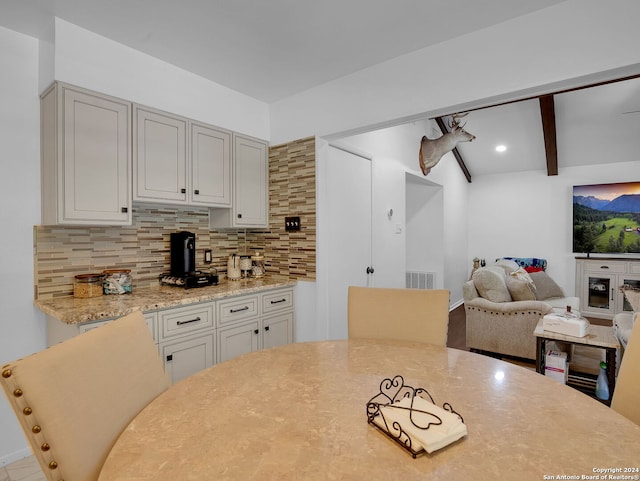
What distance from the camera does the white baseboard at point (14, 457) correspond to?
6.48ft

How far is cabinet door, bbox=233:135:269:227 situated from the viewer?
2.92 meters

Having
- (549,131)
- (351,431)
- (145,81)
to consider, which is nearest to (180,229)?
(145,81)

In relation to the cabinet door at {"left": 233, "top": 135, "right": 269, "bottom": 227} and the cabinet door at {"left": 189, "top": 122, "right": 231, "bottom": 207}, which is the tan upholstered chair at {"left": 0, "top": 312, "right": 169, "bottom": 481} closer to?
the cabinet door at {"left": 189, "top": 122, "right": 231, "bottom": 207}

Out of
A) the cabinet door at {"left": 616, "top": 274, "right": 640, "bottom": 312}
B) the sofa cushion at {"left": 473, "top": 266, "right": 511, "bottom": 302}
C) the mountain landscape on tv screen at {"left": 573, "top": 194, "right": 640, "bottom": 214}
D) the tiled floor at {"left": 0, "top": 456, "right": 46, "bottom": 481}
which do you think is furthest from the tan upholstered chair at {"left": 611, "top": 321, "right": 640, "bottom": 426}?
the mountain landscape on tv screen at {"left": 573, "top": 194, "right": 640, "bottom": 214}

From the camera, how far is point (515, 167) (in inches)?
250

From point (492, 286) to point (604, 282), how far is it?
3440 mm

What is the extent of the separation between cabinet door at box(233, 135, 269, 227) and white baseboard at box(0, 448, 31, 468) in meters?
1.94

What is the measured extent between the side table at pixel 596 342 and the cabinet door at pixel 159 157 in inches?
113

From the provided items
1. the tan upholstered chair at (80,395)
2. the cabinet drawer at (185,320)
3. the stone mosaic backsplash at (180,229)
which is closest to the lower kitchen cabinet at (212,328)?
the cabinet drawer at (185,320)

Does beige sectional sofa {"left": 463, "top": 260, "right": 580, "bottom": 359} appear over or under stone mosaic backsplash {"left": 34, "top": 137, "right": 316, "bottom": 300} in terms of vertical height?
under

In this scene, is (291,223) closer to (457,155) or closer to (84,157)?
(84,157)

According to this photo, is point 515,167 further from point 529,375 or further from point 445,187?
point 529,375

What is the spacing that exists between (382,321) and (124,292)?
5.60 ft

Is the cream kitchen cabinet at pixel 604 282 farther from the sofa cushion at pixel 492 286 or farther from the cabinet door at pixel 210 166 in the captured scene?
the cabinet door at pixel 210 166
